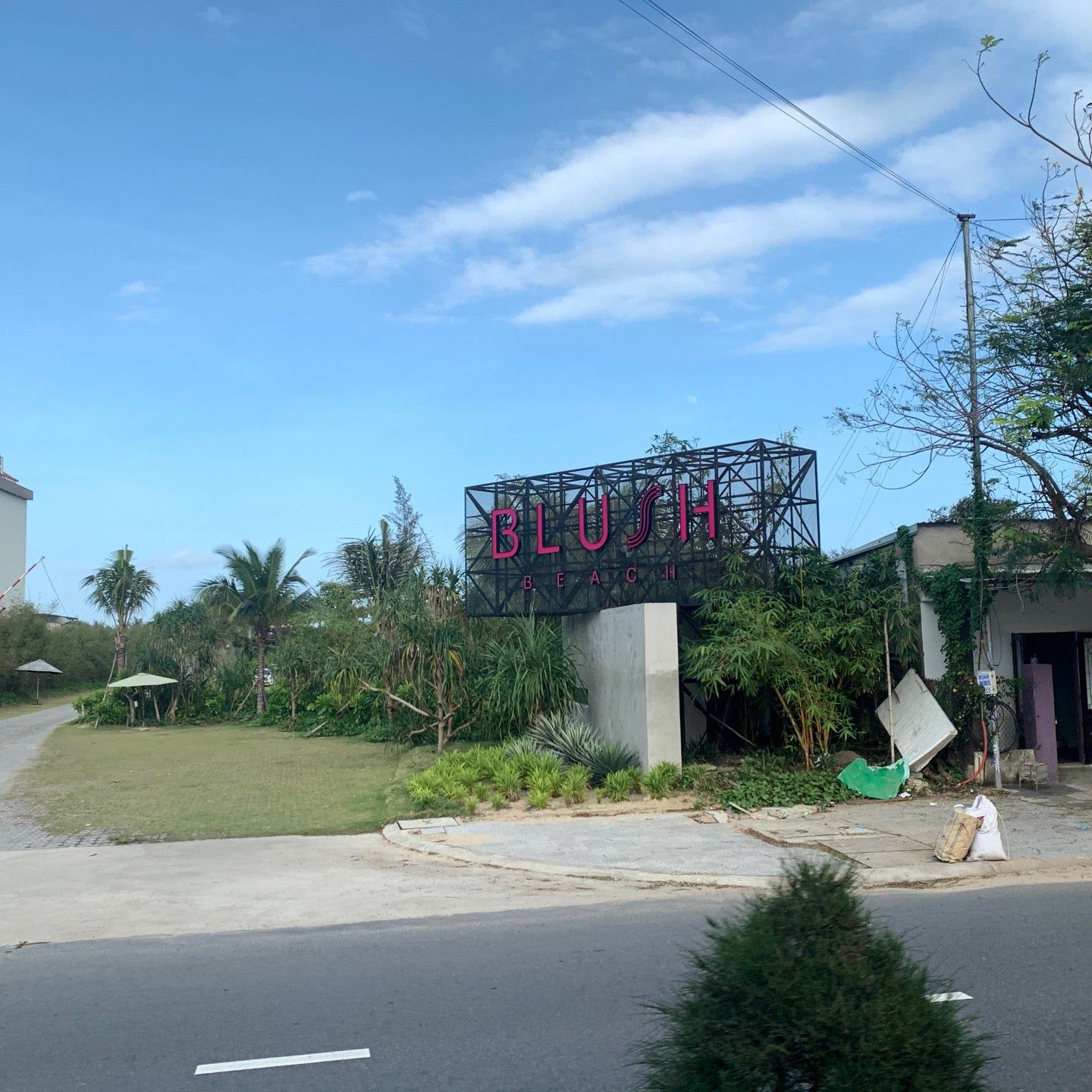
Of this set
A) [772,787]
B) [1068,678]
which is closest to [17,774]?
[772,787]

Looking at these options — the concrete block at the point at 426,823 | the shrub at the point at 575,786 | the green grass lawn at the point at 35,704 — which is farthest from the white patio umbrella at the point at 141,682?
the concrete block at the point at 426,823

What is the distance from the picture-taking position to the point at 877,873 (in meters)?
9.96

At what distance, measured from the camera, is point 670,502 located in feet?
57.9

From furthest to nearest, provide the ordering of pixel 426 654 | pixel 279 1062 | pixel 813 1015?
pixel 426 654
pixel 279 1062
pixel 813 1015

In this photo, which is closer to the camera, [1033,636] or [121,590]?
[1033,636]

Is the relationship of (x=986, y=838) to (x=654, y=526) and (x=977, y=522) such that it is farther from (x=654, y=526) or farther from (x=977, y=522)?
(x=654, y=526)

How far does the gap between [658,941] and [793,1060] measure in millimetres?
4789

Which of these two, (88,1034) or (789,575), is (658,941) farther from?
(789,575)

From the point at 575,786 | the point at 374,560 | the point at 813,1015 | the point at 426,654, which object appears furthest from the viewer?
the point at 374,560

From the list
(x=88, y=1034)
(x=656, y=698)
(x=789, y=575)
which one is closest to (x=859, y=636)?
(x=789, y=575)

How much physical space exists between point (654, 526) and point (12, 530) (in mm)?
78922

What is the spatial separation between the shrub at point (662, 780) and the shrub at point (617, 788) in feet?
0.91

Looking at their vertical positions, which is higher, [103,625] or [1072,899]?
[103,625]

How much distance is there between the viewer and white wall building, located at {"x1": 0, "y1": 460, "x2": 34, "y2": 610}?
80875mm
